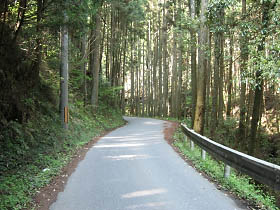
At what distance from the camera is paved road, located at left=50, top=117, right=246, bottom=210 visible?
479cm

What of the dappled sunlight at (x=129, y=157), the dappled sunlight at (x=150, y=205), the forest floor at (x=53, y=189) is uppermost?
the dappled sunlight at (x=129, y=157)

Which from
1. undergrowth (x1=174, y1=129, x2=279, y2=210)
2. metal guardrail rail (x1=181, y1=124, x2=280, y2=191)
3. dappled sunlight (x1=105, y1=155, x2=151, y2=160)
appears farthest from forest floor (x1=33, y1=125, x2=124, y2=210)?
metal guardrail rail (x1=181, y1=124, x2=280, y2=191)

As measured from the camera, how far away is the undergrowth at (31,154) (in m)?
5.42

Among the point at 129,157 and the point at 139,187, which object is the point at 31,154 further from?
the point at 139,187

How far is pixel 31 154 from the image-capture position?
8.18m

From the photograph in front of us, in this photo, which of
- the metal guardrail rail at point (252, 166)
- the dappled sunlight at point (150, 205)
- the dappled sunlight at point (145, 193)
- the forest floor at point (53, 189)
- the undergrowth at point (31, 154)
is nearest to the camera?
the metal guardrail rail at point (252, 166)

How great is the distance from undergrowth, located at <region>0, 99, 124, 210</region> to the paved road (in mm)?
760

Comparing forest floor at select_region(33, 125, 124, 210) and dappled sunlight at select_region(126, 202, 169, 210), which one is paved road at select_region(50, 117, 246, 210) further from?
forest floor at select_region(33, 125, 124, 210)

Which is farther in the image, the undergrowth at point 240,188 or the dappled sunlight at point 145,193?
the dappled sunlight at point 145,193

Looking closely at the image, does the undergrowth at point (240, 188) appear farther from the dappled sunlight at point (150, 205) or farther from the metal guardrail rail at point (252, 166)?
the dappled sunlight at point (150, 205)

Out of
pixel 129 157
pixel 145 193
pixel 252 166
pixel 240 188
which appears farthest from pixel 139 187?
pixel 129 157

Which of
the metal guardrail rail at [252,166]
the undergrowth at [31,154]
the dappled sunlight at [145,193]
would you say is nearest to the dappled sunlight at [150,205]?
the dappled sunlight at [145,193]

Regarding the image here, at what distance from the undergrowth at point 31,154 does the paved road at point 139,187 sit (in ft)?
2.49

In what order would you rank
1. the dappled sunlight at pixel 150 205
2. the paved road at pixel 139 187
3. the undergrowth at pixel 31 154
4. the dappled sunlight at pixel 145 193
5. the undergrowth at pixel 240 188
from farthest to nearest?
1. the undergrowth at pixel 31 154
2. the dappled sunlight at pixel 145 193
3. the undergrowth at pixel 240 188
4. the paved road at pixel 139 187
5. the dappled sunlight at pixel 150 205
